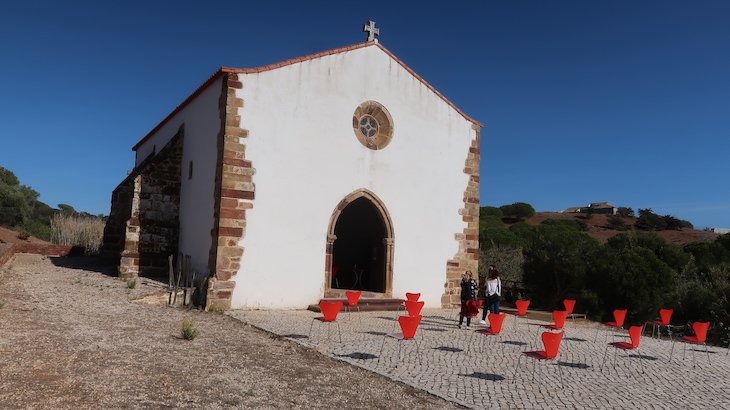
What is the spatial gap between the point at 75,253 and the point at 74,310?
1328 centimetres

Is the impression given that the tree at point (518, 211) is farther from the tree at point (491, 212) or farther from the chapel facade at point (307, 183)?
the chapel facade at point (307, 183)

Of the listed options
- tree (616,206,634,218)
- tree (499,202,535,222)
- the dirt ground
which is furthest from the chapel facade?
tree (616,206,634,218)

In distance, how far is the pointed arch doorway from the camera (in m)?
13.1

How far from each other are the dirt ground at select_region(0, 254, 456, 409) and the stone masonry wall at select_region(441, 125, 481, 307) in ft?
22.9

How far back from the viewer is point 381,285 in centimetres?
1392

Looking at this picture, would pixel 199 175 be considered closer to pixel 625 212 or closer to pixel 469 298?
pixel 469 298

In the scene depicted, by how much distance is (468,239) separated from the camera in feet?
50.0

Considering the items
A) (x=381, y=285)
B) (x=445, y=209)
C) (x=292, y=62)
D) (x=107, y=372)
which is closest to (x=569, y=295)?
(x=445, y=209)

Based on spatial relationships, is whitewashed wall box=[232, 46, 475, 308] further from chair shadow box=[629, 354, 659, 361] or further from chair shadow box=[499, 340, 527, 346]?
chair shadow box=[629, 354, 659, 361]

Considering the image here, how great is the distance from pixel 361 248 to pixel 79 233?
1378 centimetres

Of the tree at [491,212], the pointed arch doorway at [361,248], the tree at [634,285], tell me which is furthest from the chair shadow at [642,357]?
the tree at [491,212]

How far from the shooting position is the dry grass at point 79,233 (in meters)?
22.2

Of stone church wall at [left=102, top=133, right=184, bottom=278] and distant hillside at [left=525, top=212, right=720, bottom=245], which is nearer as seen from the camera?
stone church wall at [left=102, top=133, right=184, bottom=278]

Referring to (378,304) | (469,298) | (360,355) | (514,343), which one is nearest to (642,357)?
(514,343)
